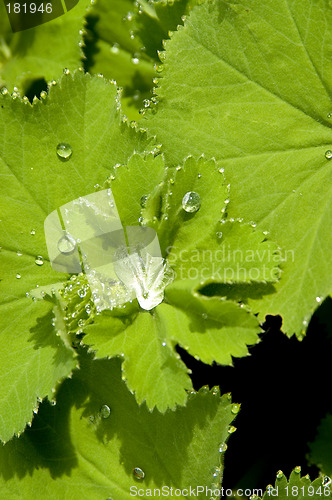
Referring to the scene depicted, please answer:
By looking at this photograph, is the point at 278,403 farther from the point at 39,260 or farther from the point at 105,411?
the point at 39,260

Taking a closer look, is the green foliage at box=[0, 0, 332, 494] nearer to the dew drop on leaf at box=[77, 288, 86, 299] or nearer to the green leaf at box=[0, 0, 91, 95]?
the dew drop on leaf at box=[77, 288, 86, 299]

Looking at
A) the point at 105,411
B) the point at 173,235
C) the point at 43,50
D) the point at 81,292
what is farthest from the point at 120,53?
the point at 105,411

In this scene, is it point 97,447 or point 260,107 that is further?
point 97,447

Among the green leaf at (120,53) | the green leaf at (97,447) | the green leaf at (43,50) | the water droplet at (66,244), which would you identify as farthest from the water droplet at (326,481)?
the green leaf at (43,50)

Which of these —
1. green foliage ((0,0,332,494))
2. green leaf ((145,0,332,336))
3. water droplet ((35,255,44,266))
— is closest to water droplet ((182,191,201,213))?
green foliage ((0,0,332,494))

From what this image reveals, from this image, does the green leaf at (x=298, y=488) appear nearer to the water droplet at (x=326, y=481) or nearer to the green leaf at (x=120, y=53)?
the water droplet at (x=326, y=481)

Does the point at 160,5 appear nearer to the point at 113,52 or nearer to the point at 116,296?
the point at 113,52
